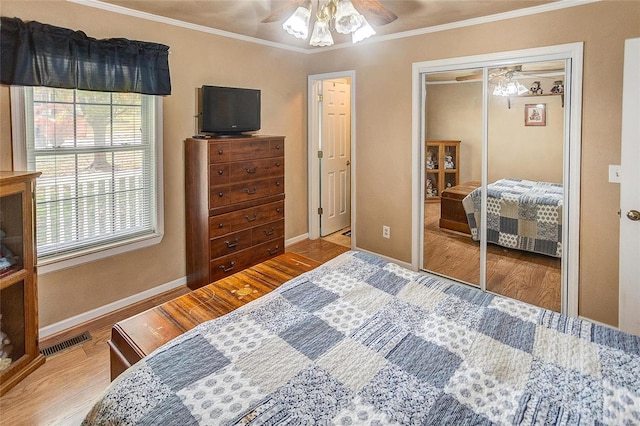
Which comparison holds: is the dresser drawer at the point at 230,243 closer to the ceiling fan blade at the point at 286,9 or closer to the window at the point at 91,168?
the window at the point at 91,168

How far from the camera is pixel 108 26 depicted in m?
2.84

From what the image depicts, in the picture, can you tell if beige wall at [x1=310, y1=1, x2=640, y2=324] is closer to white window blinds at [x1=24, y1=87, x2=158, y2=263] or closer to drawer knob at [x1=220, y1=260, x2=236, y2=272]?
drawer knob at [x1=220, y1=260, x2=236, y2=272]

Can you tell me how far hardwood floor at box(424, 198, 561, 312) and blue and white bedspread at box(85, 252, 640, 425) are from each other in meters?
1.61

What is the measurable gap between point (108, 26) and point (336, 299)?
102 inches

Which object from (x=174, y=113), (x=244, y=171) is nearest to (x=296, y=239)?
(x=244, y=171)

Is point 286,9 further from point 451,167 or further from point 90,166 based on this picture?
point 451,167

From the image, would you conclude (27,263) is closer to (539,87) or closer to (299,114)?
(299,114)

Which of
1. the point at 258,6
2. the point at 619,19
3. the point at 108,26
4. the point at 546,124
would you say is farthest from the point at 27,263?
the point at 619,19

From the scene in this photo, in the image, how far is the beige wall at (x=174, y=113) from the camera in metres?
2.72

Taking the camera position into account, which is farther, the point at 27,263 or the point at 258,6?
the point at 258,6

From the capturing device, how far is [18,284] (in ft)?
7.65

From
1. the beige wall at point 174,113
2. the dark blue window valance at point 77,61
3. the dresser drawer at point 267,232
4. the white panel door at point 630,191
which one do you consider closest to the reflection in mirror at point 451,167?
the white panel door at point 630,191

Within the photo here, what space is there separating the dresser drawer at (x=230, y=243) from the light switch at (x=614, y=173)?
2.83 m

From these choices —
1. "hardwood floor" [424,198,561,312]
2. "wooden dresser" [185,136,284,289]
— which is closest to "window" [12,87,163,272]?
"wooden dresser" [185,136,284,289]
